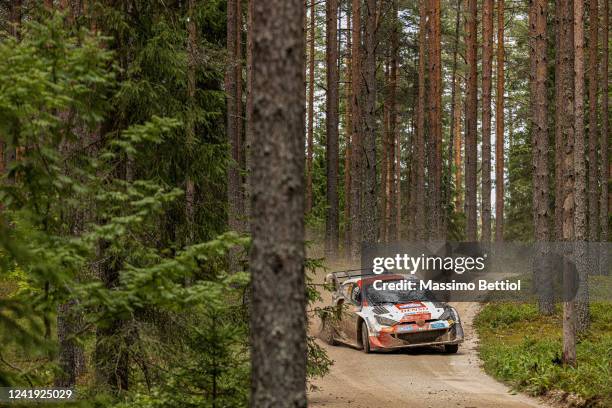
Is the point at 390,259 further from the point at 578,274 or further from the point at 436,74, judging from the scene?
the point at 578,274

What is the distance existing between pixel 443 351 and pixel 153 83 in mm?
11445

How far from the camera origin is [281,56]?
631 centimetres

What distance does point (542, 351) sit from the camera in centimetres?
1841

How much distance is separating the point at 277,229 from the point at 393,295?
47.0 ft

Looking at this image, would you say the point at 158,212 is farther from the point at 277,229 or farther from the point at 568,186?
the point at 568,186

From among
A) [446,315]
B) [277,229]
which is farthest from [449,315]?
[277,229]

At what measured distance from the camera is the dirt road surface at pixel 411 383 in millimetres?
14648

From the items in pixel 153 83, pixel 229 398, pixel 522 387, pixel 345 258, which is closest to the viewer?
pixel 229 398

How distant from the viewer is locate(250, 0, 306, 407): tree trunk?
6238 millimetres

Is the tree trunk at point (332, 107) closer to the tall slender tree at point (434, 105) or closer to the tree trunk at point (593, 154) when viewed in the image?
the tall slender tree at point (434, 105)

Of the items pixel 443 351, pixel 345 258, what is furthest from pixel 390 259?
pixel 443 351

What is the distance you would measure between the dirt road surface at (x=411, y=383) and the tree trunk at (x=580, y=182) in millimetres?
2863

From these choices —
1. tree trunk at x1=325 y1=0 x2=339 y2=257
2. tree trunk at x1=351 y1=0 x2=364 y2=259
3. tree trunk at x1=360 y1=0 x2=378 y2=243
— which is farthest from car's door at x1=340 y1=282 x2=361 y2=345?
tree trunk at x1=325 y1=0 x2=339 y2=257

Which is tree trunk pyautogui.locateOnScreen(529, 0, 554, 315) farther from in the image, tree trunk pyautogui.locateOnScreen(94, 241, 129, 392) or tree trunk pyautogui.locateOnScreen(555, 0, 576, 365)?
tree trunk pyautogui.locateOnScreen(94, 241, 129, 392)
